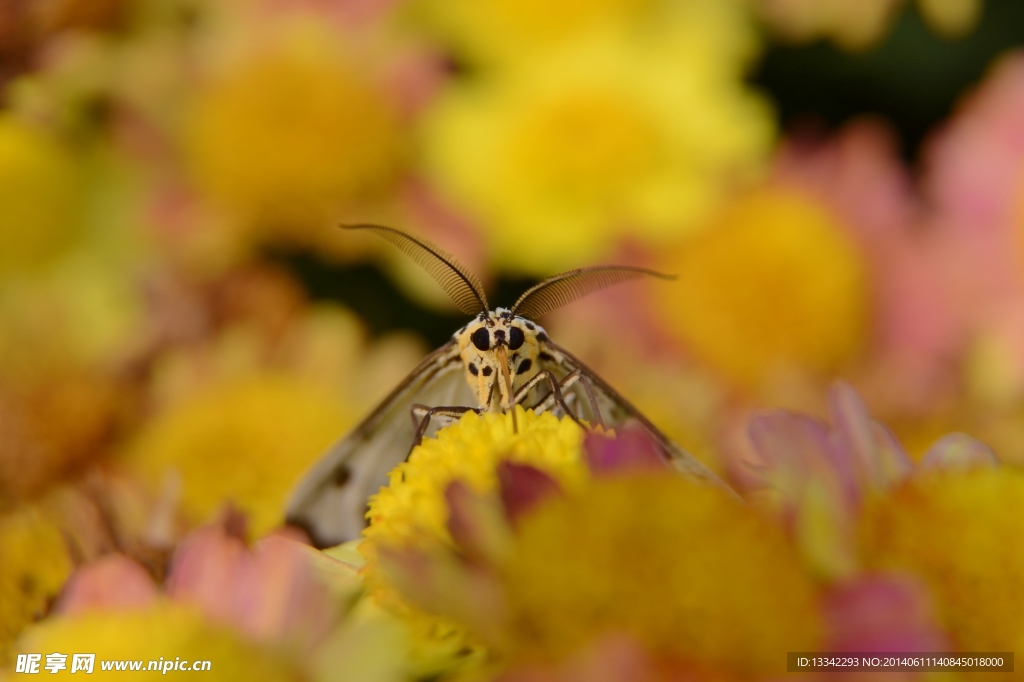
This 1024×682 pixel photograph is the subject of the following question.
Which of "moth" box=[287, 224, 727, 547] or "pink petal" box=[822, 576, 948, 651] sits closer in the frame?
"pink petal" box=[822, 576, 948, 651]

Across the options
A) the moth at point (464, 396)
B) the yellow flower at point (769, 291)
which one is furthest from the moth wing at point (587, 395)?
the yellow flower at point (769, 291)


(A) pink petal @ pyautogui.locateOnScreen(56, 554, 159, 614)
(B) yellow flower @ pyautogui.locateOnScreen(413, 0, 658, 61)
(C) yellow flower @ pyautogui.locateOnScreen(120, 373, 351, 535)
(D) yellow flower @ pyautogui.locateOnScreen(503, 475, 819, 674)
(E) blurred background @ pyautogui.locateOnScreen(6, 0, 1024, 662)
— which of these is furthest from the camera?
(B) yellow flower @ pyautogui.locateOnScreen(413, 0, 658, 61)

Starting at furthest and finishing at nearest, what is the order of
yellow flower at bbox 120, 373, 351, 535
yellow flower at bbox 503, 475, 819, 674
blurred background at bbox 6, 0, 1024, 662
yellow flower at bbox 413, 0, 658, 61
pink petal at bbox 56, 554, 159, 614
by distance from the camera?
yellow flower at bbox 413, 0, 658, 61 → blurred background at bbox 6, 0, 1024, 662 → yellow flower at bbox 120, 373, 351, 535 → pink petal at bbox 56, 554, 159, 614 → yellow flower at bbox 503, 475, 819, 674

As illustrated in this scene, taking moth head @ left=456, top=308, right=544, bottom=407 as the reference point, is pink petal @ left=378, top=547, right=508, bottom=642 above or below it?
below

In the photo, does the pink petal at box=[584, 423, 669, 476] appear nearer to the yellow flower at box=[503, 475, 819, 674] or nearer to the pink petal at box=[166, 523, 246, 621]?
the yellow flower at box=[503, 475, 819, 674]

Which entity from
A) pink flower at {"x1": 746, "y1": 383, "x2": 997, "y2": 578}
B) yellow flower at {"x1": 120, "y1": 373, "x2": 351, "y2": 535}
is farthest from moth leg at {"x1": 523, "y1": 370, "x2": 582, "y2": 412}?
yellow flower at {"x1": 120, "y1": 373, "x2": 351, "y2": 535}

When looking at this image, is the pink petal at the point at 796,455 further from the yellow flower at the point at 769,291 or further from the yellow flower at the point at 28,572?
the yellow flower at the point at 769,291

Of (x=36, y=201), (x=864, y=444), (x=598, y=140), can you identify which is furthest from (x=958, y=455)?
(x=36, y=201)
